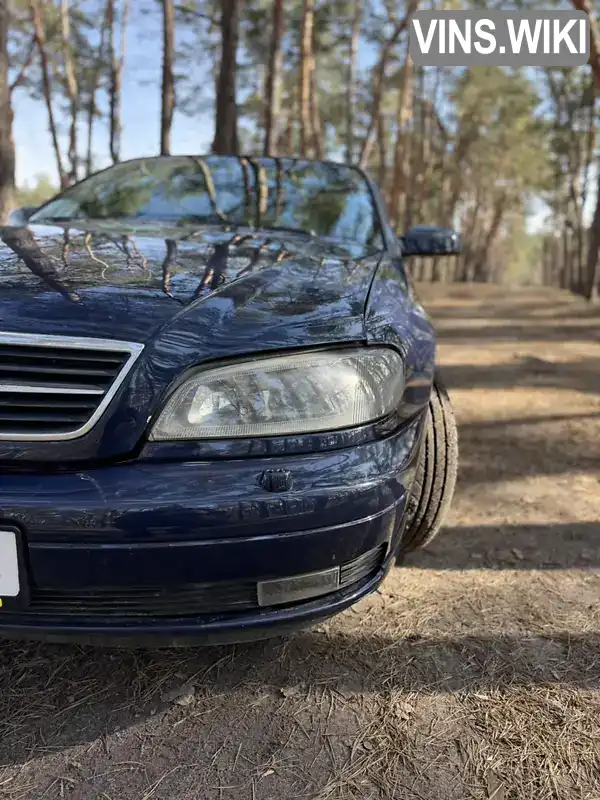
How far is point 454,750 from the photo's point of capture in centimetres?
140

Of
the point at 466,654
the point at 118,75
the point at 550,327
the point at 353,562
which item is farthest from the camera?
the point at 118,75

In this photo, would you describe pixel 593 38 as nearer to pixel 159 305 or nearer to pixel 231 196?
pixel 231 196

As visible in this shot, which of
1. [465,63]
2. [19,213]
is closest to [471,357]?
[465,63]

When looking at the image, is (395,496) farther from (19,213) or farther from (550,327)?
(550,327)

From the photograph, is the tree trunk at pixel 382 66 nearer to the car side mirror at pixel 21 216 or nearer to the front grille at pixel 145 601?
the car side mirror at pixel 21 216

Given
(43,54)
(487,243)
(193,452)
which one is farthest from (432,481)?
(487,243)

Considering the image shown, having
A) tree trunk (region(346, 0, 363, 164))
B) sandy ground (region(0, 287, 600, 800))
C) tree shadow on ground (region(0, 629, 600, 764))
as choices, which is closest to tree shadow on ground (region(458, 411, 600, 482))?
sandy ground (region(0, 287, 600, 800))

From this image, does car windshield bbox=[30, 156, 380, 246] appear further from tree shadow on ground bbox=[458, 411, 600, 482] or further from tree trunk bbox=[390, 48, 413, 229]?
tree trunk bbox=[390, 48, 413, 229]

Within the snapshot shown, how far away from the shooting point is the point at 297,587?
1.31m

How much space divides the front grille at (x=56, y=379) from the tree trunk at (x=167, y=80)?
44.7 ft

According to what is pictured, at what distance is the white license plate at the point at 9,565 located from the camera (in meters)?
1.18

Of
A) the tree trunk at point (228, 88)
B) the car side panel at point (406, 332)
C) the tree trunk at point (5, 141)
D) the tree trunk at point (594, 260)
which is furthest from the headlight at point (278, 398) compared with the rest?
the tree trunk at point (594, 260)

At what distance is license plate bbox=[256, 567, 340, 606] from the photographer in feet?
4.22

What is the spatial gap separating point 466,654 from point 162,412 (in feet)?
3.58
